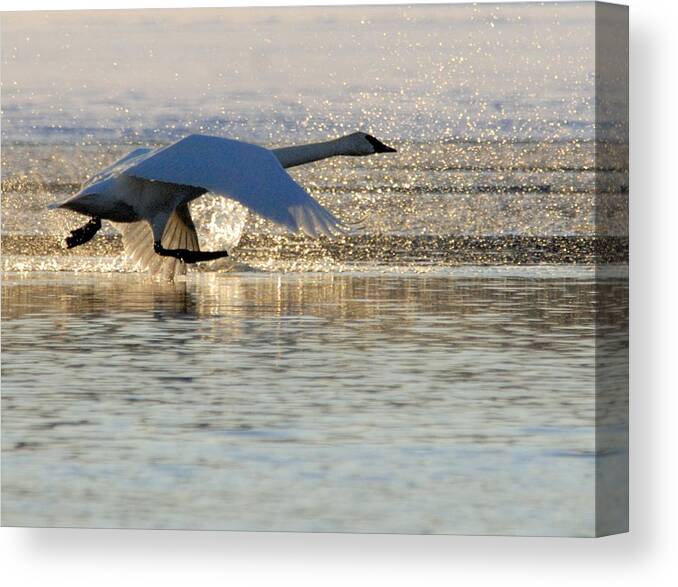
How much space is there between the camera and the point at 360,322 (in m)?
12.1

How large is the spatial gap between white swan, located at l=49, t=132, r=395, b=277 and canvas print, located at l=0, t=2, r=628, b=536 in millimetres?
16

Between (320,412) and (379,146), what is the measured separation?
172 cm

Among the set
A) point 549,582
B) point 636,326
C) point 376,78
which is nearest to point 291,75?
point 376,78

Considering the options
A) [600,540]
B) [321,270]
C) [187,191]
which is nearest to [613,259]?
[600,540]

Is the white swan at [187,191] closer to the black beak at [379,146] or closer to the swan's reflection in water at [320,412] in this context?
the black beak at [379,146]

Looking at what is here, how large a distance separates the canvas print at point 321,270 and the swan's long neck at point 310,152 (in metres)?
0.02

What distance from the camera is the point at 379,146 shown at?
11.5 metres

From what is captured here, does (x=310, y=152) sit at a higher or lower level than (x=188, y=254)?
higher

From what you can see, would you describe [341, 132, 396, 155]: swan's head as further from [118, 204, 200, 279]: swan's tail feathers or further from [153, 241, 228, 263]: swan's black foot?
[118, 204, 200, 279]: swan's tail feathers

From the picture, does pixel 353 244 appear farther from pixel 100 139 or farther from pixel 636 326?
pixel 636 326

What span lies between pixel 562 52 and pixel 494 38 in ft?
1.41

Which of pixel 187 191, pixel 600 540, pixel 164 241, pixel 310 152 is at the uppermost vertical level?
pixel 310 152

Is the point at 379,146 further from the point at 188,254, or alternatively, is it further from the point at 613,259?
the point at 613,259

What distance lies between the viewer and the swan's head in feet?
37.7
